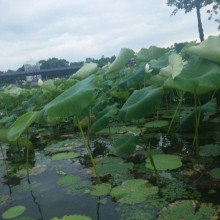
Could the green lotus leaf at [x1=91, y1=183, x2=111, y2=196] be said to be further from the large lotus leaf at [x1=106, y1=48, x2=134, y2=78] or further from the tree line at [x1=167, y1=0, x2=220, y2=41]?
the tree line at [x1=167, y1=0, x2=220, y2=41]

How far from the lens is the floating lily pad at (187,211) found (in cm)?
136

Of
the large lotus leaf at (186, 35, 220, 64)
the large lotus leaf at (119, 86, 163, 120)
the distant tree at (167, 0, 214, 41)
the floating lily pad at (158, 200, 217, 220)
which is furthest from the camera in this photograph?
the distant tree at (167, 0, 214, 41)

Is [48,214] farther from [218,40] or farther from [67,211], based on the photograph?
[218,40]

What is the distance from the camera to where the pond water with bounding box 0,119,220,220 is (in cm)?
155

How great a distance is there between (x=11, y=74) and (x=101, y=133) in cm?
2239

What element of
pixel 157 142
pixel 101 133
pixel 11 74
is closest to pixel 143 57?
pixel 101 133

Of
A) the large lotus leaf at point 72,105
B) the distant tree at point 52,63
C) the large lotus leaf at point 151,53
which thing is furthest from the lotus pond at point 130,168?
the distant tree at point 52,63

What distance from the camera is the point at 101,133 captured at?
11.0 ft

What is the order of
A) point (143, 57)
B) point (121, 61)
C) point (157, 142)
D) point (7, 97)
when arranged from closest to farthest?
1. point (157, 142)
2. point (121, 61)
3. point (143, 57)
4. point (7, 97)

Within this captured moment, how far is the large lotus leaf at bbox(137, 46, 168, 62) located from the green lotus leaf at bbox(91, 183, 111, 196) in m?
2.27

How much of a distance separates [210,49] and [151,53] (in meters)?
1.97

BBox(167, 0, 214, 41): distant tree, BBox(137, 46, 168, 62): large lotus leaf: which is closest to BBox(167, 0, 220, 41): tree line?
BBox(167, 0, 214, 41): distant tree

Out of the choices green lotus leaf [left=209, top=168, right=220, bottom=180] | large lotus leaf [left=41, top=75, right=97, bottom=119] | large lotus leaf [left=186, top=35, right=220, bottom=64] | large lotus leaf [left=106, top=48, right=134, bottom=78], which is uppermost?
large lotus leaf [left=106, top=48, right=134, bottom=78]

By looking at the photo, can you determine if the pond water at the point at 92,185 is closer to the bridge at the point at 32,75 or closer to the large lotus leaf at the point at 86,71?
the large lotus leaf at the point at 86,71
